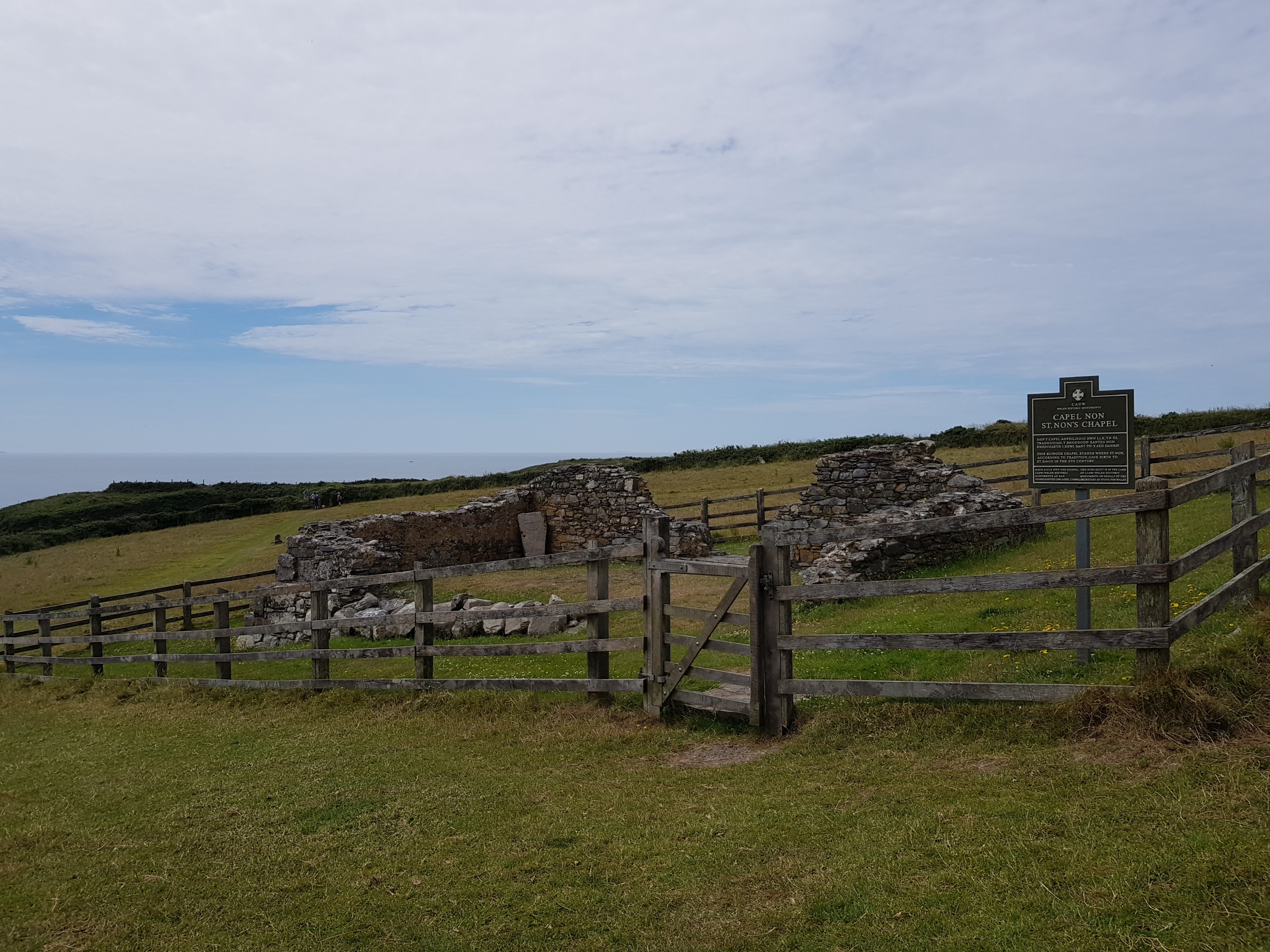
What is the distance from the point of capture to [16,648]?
18.3 m

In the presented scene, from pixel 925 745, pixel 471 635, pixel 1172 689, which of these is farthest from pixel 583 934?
pixel 471 635

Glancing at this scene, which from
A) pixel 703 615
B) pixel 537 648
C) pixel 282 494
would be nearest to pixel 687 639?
pixel 703 615

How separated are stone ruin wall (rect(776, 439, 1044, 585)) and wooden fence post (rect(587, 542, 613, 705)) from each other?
26.7 ft

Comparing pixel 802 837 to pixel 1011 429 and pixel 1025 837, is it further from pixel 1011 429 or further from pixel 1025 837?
pixel 1011 429

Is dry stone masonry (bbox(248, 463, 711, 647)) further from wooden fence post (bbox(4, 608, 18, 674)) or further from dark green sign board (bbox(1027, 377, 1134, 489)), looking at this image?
dark green sign board (bbox(1027, 377, 1134, 489))

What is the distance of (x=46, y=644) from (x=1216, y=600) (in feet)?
61.8

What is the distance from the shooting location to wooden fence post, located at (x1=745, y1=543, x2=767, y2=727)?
6820mm

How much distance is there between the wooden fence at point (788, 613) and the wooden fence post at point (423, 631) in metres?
0.02

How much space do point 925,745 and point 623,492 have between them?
18802 mm

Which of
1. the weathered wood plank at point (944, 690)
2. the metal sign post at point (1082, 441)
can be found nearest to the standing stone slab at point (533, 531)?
the metal sign post at point (1082, 441)

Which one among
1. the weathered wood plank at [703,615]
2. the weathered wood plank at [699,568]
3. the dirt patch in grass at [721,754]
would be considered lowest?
the dirt patch in grass at [721,754]

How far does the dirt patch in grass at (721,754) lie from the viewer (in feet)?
21.1

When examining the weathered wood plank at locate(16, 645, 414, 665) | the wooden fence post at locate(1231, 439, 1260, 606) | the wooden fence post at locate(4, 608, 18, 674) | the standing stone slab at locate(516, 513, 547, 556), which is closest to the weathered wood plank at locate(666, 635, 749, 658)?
the weathered wood plank at locate(16, 645, 414, 665)

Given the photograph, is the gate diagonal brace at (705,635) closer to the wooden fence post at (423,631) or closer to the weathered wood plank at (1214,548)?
the weathered wood plank at (1214,548)
